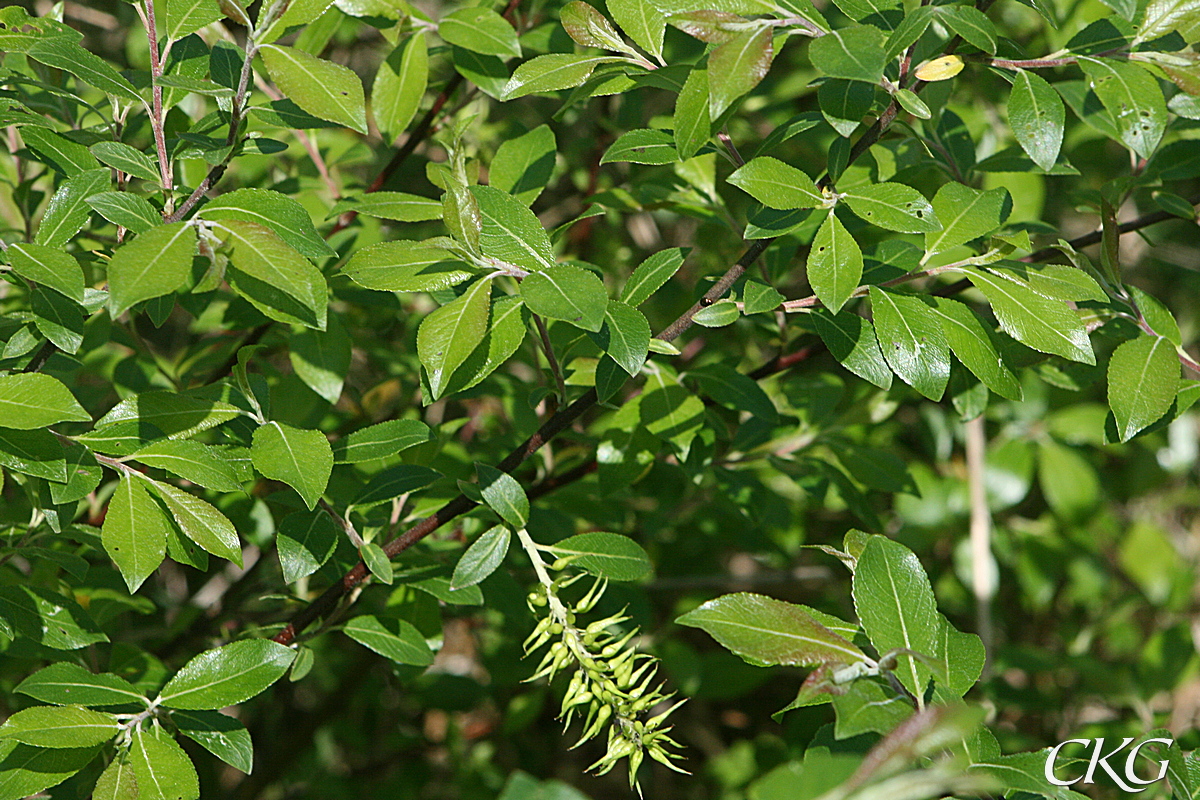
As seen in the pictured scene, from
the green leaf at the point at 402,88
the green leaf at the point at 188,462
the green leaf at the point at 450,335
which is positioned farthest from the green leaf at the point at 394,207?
the green leaf at the point at 188,462

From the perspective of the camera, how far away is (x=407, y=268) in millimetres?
1048

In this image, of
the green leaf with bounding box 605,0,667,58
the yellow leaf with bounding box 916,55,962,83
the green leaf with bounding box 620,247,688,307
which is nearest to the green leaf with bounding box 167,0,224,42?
the green leaf with bounding box 605,0,667,58

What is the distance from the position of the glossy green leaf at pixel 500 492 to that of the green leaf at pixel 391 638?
0.25 m

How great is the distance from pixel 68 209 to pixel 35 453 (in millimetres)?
264

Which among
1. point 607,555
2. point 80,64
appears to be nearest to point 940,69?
point 607,555

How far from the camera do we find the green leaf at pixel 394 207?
1.23m

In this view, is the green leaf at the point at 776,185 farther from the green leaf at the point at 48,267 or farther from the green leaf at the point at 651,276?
the green leaf at the point at 48,267

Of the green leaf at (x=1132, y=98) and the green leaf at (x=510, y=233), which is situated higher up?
the green leaf at (x=1132, y=98)

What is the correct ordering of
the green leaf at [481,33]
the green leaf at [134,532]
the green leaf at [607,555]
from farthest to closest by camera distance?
the green leaf at [481,33] < the green leaf at [607,555] < the green leaf at [134,532]

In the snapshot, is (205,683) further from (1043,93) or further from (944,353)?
(1043,93)

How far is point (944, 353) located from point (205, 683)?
89 cm

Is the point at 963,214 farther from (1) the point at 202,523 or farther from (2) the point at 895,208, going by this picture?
(1) the point at 202,523

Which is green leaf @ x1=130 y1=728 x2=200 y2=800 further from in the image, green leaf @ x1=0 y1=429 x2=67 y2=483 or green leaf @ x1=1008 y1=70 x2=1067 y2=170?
green leaf @ x1=1008 y1=70 x2=1067 y2=170

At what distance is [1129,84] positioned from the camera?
1.08 m
